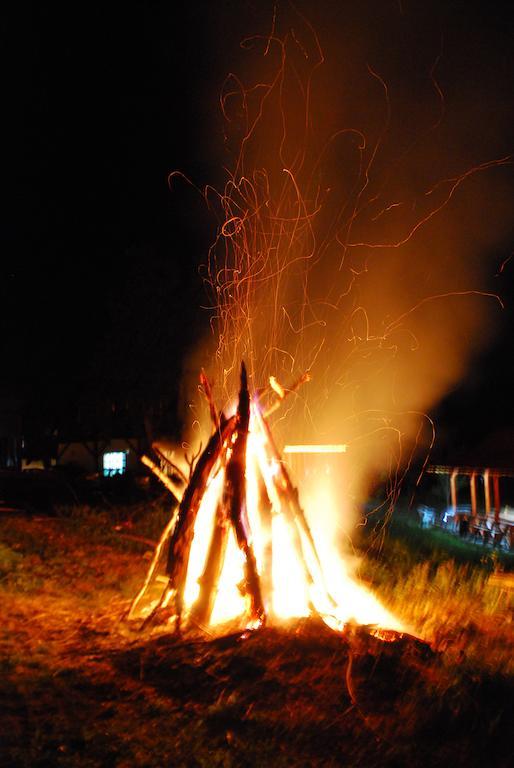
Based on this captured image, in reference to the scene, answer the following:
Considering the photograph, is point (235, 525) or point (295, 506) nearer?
point (235, 525)

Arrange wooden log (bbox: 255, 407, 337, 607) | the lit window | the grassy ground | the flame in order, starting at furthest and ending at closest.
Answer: the lit window, wooden log (bbox: 255, 407, 337, 607), the flame, the grassy ground

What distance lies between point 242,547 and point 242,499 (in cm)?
41

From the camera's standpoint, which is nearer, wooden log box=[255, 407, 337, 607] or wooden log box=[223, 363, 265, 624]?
wooden log box=[223, 363, 265, 624]

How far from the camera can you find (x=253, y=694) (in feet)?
13.8

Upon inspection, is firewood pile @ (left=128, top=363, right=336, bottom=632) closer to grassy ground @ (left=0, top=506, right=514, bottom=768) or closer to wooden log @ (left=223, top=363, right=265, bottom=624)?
wooden log @ (left=223, top=363, right=265, bottom=624)

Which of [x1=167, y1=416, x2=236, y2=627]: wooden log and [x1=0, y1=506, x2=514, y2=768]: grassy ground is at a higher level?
[x1=167, y1=416, x2=236, y2=627]: wooden log

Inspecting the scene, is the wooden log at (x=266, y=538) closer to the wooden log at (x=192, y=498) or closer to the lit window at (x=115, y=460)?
the wooden log at (x=192, y=498)

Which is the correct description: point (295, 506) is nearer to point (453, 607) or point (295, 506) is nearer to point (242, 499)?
point (242, 499)

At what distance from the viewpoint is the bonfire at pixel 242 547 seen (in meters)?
5.62

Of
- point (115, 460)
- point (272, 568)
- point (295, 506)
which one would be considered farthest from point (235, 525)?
point (115, 460)

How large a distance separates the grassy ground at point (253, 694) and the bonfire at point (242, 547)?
0.40 m

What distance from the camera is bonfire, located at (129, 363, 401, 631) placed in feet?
18.4

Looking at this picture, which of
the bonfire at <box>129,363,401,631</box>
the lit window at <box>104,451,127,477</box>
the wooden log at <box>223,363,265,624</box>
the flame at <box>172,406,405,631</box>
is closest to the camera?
the wooden log at <box>223,363,265,624</box>

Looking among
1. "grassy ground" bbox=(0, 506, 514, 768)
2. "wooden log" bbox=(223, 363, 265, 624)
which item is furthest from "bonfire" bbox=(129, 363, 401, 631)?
"grassy ground" bbox=(0, 506, 514, 768)
